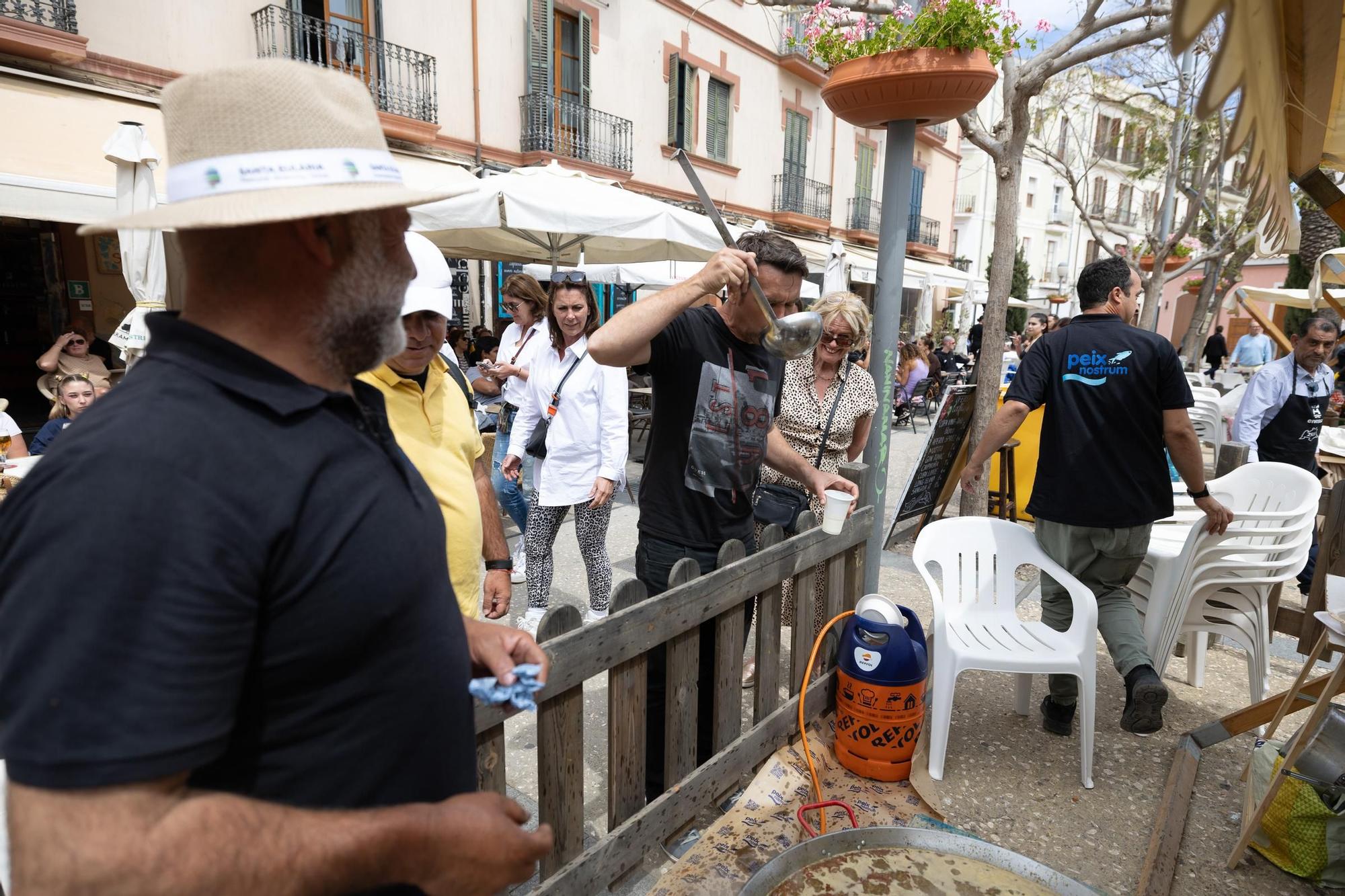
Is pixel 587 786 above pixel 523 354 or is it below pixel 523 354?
below

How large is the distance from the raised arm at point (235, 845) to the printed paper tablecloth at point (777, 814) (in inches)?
53.9

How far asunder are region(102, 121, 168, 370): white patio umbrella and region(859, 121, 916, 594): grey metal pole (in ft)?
14.8

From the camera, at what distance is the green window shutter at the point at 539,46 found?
1278 cm

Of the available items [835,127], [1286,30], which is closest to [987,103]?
[835,127]

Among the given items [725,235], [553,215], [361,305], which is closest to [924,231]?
A: [553,215]

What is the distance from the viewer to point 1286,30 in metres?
1.53

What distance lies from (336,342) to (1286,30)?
194cm

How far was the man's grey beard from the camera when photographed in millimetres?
931

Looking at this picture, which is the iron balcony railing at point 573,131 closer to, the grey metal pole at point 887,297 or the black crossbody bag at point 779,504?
the grey metal pole at point 887,297

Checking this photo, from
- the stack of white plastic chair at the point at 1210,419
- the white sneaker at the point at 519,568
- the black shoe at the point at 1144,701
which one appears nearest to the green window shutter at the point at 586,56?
the stack of white plastic chair at the point at 1210,419

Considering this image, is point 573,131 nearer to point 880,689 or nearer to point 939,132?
point 880,689

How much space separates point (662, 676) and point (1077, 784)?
1921mm

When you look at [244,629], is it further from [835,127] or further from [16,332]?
[835,127]

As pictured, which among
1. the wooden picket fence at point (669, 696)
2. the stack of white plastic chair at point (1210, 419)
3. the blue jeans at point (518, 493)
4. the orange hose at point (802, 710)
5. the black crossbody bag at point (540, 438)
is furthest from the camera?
the stack of white plastic chair at point (1210, 419)
